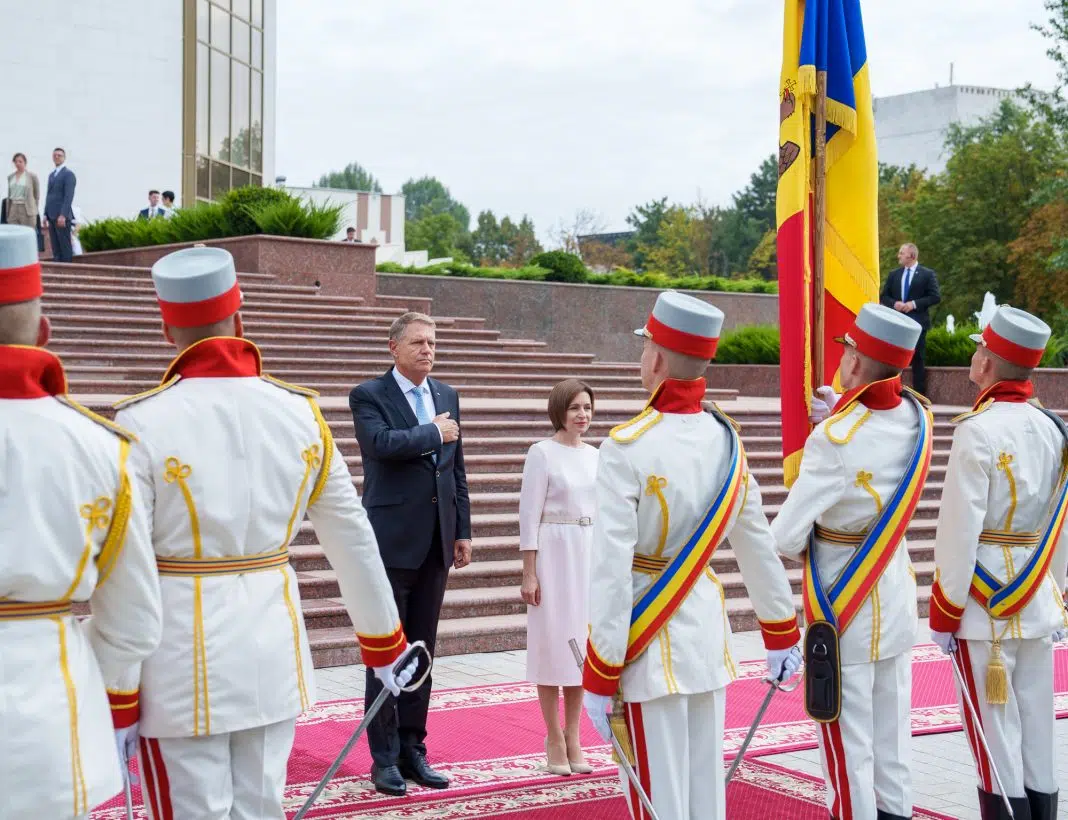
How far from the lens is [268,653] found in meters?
3.80

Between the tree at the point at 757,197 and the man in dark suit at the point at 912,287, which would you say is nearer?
the man in dark suit at the point at 912,287

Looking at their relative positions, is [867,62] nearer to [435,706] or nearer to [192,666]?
[435,706]

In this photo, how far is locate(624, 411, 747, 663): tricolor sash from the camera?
14.2 ft

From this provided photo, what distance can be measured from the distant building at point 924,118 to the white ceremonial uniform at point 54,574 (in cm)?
7846

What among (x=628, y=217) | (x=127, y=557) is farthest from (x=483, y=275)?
(x=628, y=217)

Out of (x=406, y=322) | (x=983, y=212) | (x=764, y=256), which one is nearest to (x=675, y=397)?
(x=406, y=322)

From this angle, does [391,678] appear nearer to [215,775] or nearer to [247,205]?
[215,775]

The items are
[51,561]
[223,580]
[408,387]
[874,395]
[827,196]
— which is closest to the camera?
[51,561]

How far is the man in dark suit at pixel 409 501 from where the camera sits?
645cm

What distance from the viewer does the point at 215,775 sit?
3699 mm

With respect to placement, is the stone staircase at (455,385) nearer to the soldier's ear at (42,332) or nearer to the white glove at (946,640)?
the white glove at (946,640)

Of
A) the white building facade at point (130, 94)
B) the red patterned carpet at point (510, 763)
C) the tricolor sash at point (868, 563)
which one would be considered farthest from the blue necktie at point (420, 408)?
the white building facade at point (130, 94)

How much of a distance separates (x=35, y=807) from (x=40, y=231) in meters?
21.9

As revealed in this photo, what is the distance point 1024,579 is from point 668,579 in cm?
190
